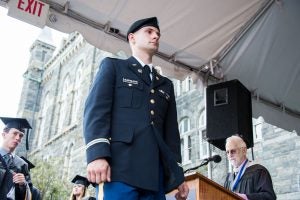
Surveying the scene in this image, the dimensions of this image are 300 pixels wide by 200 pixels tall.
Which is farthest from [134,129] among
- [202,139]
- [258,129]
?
[202,139]

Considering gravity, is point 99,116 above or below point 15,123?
below

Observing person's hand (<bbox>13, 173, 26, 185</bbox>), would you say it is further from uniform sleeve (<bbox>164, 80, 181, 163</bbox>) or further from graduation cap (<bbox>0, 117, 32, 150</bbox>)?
uniform sleeve (<bbox>164, 80, 181, 163</bbox>)

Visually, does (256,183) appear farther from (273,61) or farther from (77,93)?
(77,93)

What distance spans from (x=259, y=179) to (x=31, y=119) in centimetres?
3307

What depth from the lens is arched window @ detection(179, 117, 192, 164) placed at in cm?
1602

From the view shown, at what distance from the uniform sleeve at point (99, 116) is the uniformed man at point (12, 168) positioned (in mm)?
2453

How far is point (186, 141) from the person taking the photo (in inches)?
650

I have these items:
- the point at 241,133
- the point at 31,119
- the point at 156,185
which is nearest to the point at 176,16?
the point at 241,133

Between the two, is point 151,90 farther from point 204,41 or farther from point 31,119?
point 31,119

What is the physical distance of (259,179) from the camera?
171 inches

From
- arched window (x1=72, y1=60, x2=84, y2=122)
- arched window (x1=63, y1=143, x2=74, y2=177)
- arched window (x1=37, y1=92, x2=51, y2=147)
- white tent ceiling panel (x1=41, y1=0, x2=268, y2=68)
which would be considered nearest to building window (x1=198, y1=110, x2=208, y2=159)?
white tent ceiling panel (x1=41, y1=0, x2=268, y2=68)

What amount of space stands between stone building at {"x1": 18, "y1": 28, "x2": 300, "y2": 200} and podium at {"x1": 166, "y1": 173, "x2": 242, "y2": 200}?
2904 millimetres

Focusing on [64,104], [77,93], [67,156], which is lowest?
[67,156]

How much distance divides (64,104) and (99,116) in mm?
27940
